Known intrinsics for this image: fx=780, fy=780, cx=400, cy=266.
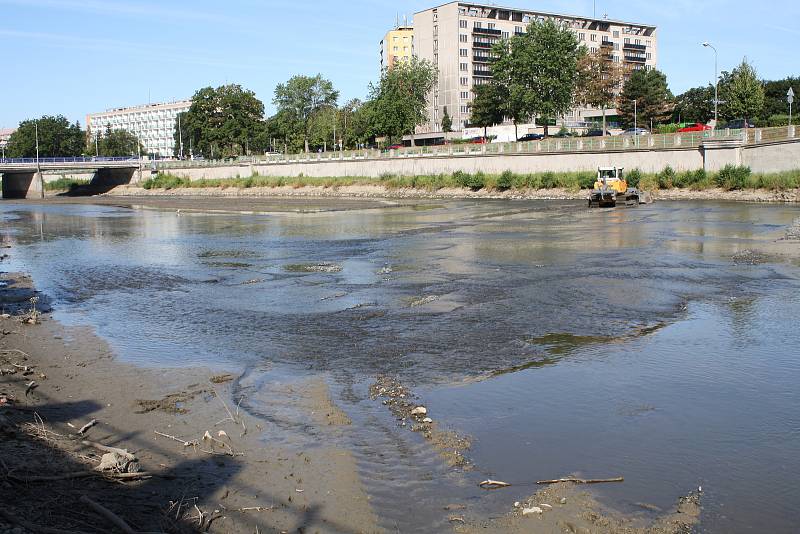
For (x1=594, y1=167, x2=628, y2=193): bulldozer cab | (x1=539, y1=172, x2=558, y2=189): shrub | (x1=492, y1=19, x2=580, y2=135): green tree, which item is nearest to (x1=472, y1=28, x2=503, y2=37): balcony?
(x1=492, y1=19, x2=580, y2=135): green tree

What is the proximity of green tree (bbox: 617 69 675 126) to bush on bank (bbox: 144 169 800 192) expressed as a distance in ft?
142

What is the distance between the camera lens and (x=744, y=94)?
8912cm

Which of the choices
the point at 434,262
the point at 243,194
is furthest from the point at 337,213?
the point at 243,194

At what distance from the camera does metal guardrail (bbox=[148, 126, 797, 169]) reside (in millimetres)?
65062

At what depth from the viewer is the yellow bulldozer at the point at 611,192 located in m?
58.1

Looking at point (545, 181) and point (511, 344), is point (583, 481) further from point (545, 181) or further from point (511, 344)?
point (545, 181)

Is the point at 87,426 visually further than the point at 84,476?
Yes

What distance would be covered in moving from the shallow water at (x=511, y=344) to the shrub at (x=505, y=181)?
44445 mm

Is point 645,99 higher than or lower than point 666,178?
higher

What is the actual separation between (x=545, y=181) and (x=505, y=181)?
5.42 meters

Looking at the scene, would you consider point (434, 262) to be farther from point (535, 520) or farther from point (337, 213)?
point (337, 213)

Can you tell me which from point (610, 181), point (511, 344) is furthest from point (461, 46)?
point (511, 344)

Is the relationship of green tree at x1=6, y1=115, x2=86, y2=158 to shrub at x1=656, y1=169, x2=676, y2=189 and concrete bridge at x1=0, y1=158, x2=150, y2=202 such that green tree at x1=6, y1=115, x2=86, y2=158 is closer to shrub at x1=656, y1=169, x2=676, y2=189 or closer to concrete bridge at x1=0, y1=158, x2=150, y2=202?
concrete bridge at x1=0, y1=158, x2=150, y2=202

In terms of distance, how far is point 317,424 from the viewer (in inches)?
433
